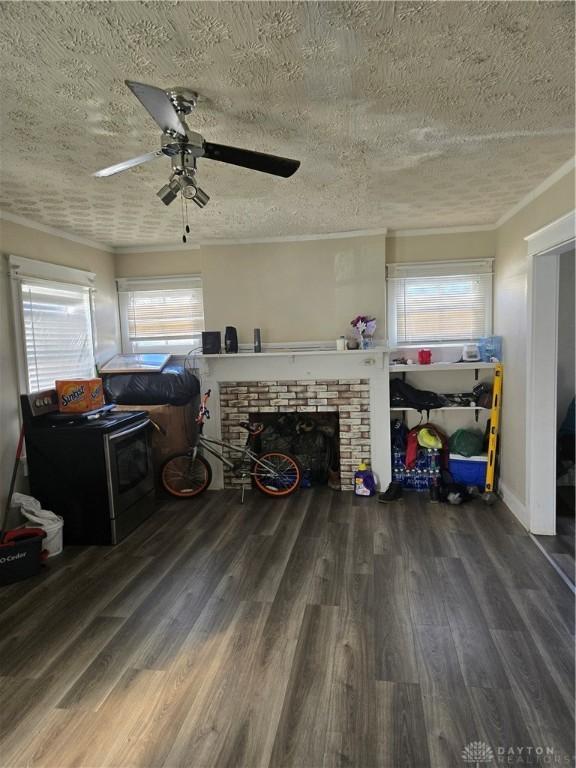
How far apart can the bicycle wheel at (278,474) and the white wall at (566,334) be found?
2583 millimetres

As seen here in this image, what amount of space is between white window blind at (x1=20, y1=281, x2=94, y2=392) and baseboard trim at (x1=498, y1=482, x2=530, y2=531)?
402cm

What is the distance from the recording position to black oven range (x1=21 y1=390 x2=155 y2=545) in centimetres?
339

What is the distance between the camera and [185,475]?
4.48 metres

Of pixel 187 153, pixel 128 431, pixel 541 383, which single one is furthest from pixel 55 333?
pixel 541 383

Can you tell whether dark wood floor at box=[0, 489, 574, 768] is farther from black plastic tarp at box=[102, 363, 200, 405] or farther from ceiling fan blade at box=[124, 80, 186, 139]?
ceiling fan blade at box=[124, 80, 186, 139]

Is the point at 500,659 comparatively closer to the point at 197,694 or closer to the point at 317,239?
the point at 197,694

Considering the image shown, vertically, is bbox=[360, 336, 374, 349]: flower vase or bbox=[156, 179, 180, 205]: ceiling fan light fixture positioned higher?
bbox=[156, 179, 180, 205]: ceiling fan light fixture

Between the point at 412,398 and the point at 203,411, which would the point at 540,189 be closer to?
the point at 412,398

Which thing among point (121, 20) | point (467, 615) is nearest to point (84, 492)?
point (467, 615)

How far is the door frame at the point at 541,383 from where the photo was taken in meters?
3.16

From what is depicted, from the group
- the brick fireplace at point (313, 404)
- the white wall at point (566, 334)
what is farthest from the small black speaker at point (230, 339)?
the white wall at point (566, 334)

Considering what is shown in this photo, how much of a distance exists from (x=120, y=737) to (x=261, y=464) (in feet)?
8.70

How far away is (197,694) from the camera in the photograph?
77.0 inches

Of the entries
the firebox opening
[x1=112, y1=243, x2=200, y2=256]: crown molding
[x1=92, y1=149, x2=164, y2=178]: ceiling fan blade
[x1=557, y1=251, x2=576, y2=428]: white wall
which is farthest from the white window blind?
[x1=557, y1=251, x2=576, y2=428]: white wall
